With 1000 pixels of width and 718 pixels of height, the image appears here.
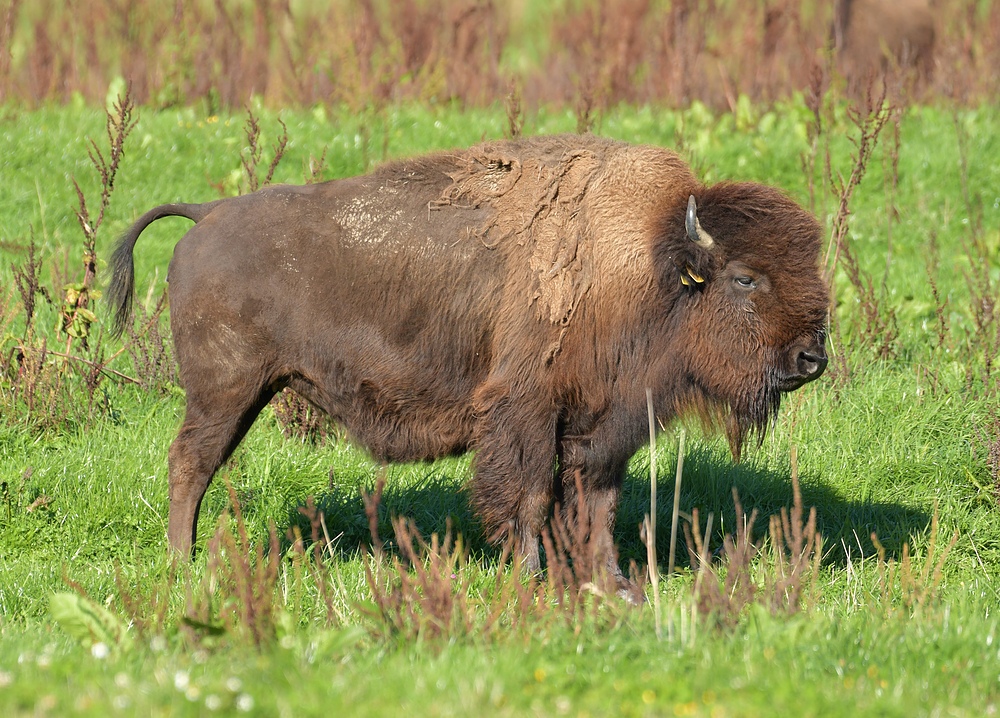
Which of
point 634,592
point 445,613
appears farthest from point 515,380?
point 445,613

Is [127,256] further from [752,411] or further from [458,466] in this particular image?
[752,411]

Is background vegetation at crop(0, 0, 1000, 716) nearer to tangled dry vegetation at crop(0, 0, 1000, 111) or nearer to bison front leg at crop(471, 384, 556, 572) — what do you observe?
tangled dry vegetation at crop(0, 0, 1000, 111)

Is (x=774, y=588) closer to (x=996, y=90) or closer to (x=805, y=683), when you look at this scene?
(x=805, y=683)

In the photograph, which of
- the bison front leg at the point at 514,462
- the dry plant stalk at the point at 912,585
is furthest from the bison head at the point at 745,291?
the dry plant stalk at the point at 912,585

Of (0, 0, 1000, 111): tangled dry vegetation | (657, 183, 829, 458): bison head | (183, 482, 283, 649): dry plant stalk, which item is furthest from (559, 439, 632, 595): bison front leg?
(0, 0, 1000, 111): tangled dry vegetation

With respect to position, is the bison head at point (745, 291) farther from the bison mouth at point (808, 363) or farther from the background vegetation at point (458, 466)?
the background vegetation at point (458, 466)

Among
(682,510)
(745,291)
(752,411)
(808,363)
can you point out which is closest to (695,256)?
(745,291)

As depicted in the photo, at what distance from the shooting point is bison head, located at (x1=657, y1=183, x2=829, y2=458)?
16.7ft

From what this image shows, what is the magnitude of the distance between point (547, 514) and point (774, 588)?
1.41m

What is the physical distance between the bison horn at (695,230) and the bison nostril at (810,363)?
66 centimetres

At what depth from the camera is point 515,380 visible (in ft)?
16.8

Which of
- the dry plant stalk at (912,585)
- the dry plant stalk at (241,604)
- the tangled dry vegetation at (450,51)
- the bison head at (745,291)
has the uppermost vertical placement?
the tangled dry vegetation at (450,51)

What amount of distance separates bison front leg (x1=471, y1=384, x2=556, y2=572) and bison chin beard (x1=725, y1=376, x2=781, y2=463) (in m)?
0.90

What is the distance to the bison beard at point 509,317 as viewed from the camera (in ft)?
16.7
